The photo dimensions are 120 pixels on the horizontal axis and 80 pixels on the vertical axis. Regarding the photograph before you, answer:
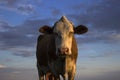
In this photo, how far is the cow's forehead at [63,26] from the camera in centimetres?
1413

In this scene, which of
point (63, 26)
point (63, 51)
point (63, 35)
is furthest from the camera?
point (63, 26)

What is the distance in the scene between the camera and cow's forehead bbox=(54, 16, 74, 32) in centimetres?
1413

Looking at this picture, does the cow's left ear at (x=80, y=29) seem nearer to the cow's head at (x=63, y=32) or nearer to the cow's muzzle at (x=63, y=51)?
the cow's head at (x=63, y=32)

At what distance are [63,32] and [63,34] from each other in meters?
0.09

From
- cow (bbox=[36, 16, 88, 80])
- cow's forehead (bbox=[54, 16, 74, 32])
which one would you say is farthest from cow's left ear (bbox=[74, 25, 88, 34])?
cow's forehead (bbox=[54, 16, 74, 32])

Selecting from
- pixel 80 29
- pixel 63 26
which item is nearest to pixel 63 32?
pixel 63 26

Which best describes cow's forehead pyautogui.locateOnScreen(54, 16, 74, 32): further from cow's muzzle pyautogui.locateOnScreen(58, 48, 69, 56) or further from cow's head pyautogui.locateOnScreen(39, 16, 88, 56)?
cow's muzzle pyautogui.locateOnScreen(58, 48, 69, 56)

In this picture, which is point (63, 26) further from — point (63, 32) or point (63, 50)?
point (63, 50)

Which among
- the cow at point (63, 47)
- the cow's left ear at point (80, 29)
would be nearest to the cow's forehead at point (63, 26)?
the cow at point (63, 47)

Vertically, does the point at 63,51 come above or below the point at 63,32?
below

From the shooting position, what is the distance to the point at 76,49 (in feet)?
49.0

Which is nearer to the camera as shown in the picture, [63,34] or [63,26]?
[63,34]

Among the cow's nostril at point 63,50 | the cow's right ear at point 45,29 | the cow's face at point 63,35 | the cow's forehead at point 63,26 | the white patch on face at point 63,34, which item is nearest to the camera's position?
the cow's nostril at point 63,50

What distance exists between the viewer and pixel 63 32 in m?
14.0
